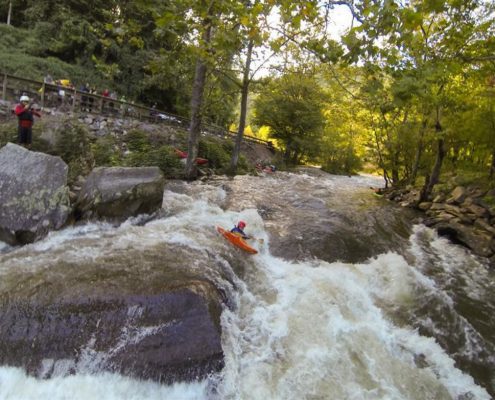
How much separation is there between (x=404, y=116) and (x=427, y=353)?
52.9 ft

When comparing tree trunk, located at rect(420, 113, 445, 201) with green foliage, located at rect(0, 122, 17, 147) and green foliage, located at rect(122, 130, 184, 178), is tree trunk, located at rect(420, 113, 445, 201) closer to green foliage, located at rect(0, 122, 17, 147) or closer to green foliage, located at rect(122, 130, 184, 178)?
green foliage, located at rect(122, 130, 184, 178)

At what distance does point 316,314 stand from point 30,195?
5456 mm

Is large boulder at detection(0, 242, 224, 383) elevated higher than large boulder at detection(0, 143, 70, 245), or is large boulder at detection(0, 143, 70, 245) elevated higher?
large boulder at detection(0, 143, 70, 245)


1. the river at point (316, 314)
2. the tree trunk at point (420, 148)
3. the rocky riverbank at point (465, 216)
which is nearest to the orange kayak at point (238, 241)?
the river at point (316, 314)

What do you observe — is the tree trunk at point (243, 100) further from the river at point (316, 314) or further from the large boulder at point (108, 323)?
Answer: the large boulder at point (108, 323)

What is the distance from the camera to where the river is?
4109 millimetres

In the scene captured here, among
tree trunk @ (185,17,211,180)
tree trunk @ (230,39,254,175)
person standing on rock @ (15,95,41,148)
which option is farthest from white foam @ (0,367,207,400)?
tree trunk @ (230,39,254,175)

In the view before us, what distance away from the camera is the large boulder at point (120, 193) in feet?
24.2

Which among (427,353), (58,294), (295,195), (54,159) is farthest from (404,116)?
(58,294)

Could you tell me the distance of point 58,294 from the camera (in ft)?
14.5

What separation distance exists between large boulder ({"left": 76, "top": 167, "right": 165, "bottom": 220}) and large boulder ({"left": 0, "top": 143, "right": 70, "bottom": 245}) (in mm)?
545

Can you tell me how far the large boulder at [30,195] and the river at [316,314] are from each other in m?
0.31

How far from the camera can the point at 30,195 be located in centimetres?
645

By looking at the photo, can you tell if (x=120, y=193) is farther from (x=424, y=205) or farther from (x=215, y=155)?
(x=424, y=205)
